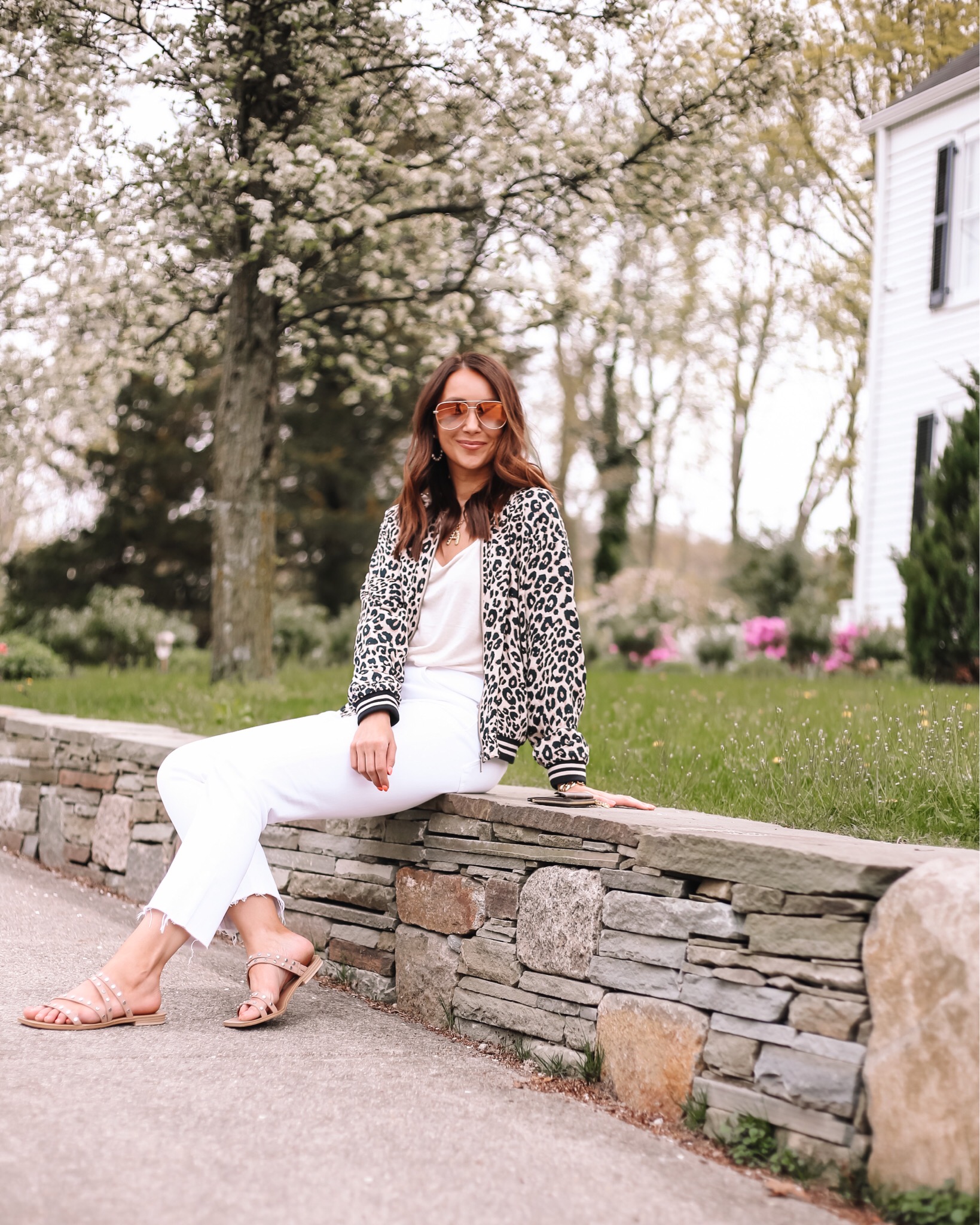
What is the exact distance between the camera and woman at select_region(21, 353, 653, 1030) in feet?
9.13

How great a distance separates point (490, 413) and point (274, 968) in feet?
5.06

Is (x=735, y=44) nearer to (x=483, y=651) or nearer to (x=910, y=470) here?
(x=483, y=651)

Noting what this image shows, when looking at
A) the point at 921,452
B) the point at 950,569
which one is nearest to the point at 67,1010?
the point at 950,569

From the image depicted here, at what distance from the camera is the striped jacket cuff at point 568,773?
9.95 feet

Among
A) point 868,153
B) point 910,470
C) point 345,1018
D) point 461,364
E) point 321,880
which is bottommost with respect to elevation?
point 345,1018

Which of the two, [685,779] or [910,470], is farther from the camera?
[910,470]

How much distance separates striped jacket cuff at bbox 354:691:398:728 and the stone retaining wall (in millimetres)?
332

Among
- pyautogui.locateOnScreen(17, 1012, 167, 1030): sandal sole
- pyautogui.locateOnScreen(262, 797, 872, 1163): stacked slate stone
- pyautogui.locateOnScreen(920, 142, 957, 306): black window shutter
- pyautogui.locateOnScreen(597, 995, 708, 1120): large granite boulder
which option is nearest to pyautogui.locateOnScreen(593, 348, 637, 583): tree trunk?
pyautogui.locateOnScreen(920, 142, 957, 306): black window shutter

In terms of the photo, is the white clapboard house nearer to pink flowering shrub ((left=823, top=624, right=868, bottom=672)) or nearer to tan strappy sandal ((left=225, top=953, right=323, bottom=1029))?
pink flowering shrub ((left=823, top=624, right=868, bottom=672))

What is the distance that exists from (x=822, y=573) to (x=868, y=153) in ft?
15.4

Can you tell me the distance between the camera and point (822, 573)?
13.3 m

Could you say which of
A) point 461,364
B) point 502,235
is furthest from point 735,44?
point 461,364

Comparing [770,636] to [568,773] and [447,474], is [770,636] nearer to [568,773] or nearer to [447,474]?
[447,474]

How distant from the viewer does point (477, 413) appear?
10.6 feet
